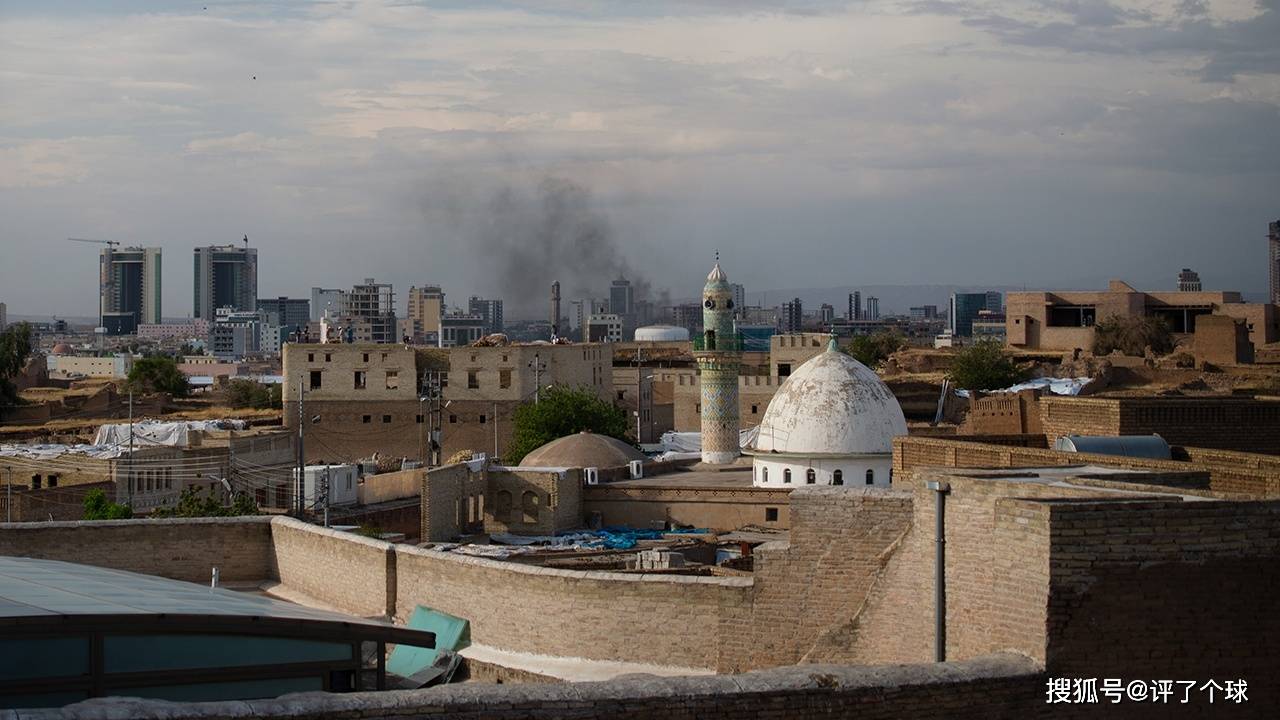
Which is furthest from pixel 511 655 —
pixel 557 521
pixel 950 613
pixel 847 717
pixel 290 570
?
pixel 557 521

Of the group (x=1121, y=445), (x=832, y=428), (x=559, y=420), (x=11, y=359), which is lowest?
(x=559, y=420)

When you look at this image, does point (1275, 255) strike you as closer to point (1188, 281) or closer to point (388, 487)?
point (1188, 281)

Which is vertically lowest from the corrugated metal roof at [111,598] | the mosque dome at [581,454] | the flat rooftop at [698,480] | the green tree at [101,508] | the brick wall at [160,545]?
the flat rooftop at [698,480]

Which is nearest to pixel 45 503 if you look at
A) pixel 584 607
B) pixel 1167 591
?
pixel 584 607

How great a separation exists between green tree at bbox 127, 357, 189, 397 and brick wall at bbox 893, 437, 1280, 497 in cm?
6311

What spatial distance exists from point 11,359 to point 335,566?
62.0 m

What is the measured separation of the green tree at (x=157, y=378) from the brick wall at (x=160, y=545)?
6224cm

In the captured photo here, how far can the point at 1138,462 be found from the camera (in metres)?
11.6

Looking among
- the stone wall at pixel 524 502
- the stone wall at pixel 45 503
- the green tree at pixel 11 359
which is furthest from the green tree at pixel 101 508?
the green tree at pixel 11 359

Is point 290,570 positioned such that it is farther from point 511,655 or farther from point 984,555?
point 984,555

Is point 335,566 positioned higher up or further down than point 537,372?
further down

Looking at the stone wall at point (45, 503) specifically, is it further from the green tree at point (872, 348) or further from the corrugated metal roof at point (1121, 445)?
the green tree at point (872, 348)

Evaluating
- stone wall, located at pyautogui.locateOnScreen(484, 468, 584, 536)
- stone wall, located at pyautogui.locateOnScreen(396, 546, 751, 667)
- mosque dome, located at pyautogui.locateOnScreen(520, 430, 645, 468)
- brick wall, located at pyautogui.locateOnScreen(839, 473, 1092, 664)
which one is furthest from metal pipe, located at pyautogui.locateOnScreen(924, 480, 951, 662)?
mosque dome, located at pyautogui.locateOnScreen(520, 430, 645, 468)

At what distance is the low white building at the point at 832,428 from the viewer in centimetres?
3016
